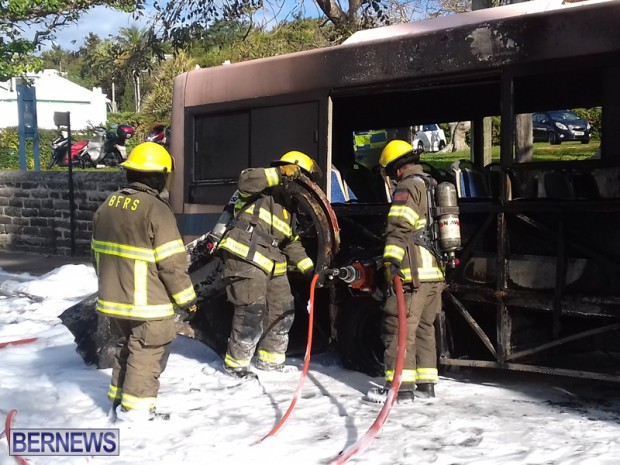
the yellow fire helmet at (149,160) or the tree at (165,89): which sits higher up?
the tree at (165,89)

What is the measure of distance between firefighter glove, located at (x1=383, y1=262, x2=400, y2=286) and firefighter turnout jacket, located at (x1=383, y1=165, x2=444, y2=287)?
2cm

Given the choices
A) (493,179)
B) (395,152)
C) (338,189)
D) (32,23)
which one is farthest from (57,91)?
(395,152)

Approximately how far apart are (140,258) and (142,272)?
8 centimetres

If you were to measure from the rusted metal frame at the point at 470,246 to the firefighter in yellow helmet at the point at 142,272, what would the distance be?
1.96 meters

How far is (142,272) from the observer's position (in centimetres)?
445

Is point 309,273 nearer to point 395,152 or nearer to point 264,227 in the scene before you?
point 264,227

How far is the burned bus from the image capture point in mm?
4844

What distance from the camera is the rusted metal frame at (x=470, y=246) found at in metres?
5.16

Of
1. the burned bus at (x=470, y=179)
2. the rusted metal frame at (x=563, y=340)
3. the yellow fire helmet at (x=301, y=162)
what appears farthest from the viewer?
the yellow fire helmet at (x=301, y=162)

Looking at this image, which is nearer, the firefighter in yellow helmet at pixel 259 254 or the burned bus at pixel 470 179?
the burned bus at pixel 470 179

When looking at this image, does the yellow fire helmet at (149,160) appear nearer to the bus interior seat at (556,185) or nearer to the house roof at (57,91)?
the bus interior seat at (556,185)

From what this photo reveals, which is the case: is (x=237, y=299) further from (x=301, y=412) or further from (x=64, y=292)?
(x=64, y=292)

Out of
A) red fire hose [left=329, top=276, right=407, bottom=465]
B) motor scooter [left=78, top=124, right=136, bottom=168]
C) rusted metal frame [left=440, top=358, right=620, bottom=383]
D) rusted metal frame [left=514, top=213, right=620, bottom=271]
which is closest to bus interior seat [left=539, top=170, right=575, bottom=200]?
rusted metal frame [left=514, top=213, right=620, bottom=271]

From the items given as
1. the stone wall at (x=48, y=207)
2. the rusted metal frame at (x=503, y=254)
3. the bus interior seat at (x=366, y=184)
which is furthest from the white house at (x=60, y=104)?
the rusted metal frame at (x=503, y=254)
